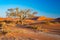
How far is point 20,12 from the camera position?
41281 mm

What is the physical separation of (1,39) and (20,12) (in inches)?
1098

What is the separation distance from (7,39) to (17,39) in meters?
0.93

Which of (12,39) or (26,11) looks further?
(26,11)

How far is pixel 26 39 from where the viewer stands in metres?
13.4

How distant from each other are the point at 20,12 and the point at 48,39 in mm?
27995

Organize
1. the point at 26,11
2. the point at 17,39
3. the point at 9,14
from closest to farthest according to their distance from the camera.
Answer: the point at 17,39 < the point at 26,11 < the point at 9,14

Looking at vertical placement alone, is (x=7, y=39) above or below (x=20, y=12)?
below

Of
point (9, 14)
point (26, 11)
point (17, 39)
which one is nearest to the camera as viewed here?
point (17, 39)

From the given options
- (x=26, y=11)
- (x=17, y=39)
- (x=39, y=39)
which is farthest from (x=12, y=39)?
(x=26, y=11)

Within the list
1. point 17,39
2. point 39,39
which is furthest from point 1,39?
point 39,39

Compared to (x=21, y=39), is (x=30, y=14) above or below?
above

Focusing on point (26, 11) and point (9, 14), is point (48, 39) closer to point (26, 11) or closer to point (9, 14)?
point (26, 11)

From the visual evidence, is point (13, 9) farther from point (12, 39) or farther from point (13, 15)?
point (12, 39)

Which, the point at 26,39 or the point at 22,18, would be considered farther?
the point at 22,18
